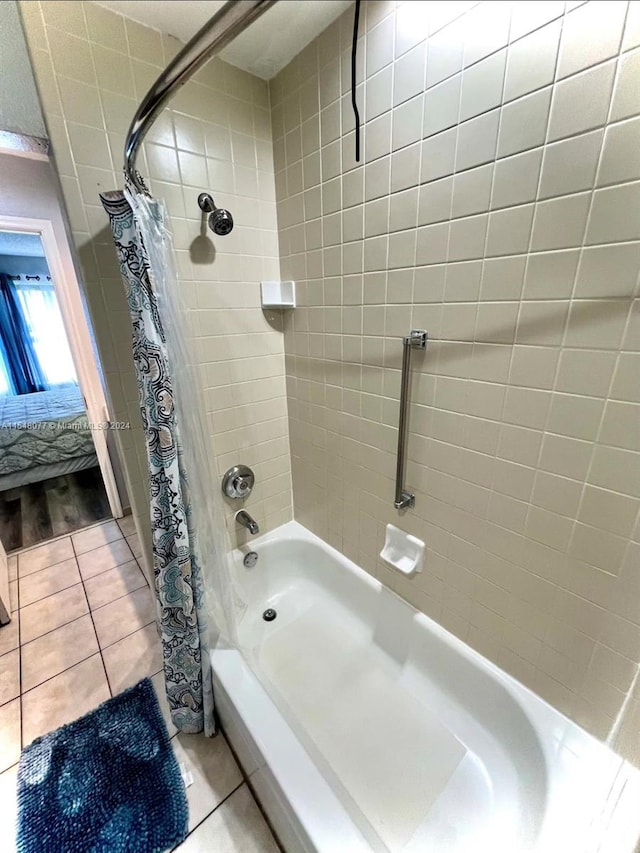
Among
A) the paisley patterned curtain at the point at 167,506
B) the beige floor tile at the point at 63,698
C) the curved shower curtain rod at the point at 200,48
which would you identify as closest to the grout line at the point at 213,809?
the paisley patterned curtain at the point at 167,506

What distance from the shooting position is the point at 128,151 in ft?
2.72

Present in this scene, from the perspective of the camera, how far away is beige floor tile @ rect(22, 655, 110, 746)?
1.33 m

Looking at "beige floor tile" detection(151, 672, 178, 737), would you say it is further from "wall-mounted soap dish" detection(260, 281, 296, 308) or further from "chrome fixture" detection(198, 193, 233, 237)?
"chrome fixture" detection(198, 193, 233, 237)

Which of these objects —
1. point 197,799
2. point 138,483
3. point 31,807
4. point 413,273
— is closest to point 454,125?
point 413,273

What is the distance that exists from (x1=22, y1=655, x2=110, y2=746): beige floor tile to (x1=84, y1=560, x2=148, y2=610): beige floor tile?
383 millimetres

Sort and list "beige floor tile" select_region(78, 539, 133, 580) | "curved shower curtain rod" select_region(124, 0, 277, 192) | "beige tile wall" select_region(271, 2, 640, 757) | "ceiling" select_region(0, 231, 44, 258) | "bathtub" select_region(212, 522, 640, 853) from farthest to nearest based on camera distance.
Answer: "ceiling" select_region(0, 231, 44, 258)
"beige floor tile" select_region(78, 539, 133, 580)
"bathtub" select_region(212, 522, 640, 853)
"beige tile wall" select_region(271, 2, 640, 757)
"curved shower curtain rod" select_region(124, 0, 277, 192)

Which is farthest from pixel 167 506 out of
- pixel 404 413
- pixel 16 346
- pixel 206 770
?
pixel 16 346

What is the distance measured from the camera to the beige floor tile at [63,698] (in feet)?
4.37

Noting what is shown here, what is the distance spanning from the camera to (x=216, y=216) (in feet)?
3.99

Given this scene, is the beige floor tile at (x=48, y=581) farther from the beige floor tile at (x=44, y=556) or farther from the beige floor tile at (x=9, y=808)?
the beige floor tile at (x=9, y=808)

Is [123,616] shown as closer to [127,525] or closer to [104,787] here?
[104,787]

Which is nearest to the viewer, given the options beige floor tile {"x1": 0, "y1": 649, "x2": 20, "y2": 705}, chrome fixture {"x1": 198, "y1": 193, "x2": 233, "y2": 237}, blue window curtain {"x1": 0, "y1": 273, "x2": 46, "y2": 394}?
chrome fixture {"x1": 198, "y1": 193, "x2": 233, "y2": 237}

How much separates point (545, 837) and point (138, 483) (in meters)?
1.51

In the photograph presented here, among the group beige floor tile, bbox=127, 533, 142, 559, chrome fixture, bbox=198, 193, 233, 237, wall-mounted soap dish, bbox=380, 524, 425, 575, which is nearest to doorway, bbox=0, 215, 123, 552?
beige floor tile, bbox=127, 533, 142, 559
